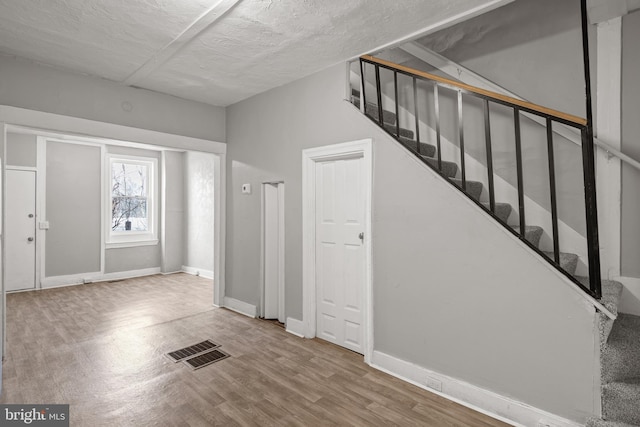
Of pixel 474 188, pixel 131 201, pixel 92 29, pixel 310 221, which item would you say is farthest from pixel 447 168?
pixel 131 201

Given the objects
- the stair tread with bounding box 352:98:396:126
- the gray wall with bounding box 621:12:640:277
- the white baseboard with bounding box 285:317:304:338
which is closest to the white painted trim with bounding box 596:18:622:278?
the gray wall with bounding box 621:12:640:277

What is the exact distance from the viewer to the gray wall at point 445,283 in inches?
80.0

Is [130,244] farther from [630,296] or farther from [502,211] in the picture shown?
[630,296]

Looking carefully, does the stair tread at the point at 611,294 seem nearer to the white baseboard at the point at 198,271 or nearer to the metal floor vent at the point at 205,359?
the metal floor vent at the point at 205,359

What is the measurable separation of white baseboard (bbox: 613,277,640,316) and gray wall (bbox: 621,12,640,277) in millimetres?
42

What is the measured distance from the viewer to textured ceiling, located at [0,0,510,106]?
2.30m

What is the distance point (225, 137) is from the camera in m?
4.70

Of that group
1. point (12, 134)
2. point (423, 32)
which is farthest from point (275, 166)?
point (12, 134)

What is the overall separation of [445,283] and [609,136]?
1578mm

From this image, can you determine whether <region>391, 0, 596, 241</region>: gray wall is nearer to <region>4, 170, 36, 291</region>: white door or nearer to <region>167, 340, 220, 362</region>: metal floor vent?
<region>167, 340, 220, 362</region>: metal floor vent

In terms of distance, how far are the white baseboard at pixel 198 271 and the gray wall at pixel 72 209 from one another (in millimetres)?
1603

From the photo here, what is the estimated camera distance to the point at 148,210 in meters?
7.04

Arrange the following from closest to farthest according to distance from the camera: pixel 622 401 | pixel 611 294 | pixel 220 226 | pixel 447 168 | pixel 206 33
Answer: pixel 622 401
pixel 611 294
pixel 206 33
pixel 447 168
pixel 220 226

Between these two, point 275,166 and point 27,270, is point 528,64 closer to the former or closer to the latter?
point 275,166
